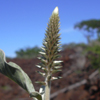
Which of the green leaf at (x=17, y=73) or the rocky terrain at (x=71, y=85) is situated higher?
the green leaf at (x=17, y=73)

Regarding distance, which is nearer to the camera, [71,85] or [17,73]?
[17,73]

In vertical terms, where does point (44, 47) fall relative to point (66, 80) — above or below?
above

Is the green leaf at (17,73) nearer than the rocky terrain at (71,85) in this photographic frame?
Yes

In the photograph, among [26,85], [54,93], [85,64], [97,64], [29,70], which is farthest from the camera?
[29,70]

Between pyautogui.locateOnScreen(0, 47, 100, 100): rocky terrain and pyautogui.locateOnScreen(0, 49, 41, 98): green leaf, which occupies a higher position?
pyautogui.locateOnScreen(0, 49, 41, 98): green leaf

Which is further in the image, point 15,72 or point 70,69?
point 70,69

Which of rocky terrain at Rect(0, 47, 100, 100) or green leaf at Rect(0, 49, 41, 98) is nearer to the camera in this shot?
green leaf at Rect(0, 49, 41, 98)

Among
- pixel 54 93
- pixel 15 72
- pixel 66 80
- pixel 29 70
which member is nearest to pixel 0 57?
pixel 15 72

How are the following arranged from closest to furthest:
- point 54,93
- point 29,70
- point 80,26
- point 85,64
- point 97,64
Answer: point 54,93
point 97,64
point 85,64
point 29,70
point 80,26

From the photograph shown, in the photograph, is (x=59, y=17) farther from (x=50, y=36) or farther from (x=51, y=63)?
(x=51, y=63)

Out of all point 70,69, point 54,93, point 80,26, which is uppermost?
point 80,26

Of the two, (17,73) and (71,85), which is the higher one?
(17,73)
